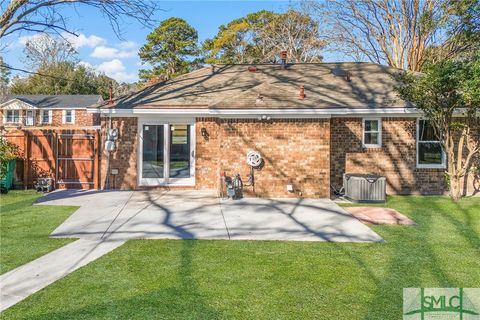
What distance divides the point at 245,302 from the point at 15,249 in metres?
4.20

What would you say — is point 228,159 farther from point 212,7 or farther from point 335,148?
point 212,7

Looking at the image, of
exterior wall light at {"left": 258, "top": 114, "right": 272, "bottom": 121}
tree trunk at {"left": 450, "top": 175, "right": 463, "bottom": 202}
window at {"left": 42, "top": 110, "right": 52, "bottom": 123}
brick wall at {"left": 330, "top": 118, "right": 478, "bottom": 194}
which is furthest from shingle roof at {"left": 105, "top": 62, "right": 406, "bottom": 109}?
window at {"left": 42, "top": 110, "right": 52, "bottom": 123}

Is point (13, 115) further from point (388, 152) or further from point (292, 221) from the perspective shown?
point (292, 221)

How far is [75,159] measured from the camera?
39.5ft

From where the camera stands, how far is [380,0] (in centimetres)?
2584

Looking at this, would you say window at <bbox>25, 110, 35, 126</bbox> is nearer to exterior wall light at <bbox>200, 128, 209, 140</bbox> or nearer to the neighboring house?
the neighboring house

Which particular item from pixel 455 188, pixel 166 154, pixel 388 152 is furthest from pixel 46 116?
pixel 455 188

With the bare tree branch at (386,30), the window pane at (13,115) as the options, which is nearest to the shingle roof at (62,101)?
the window pane at (13,115)

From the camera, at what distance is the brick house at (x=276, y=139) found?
1073 centimetres

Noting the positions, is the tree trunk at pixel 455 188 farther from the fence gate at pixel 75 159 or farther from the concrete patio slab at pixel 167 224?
the fence gate at pixel 75 159

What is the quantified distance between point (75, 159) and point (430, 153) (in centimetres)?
1211

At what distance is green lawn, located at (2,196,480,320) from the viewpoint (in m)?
3.75

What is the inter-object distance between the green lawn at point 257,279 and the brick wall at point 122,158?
20.6ft

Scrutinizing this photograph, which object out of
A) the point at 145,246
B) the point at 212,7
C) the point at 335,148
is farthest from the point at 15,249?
the point at 212,7
